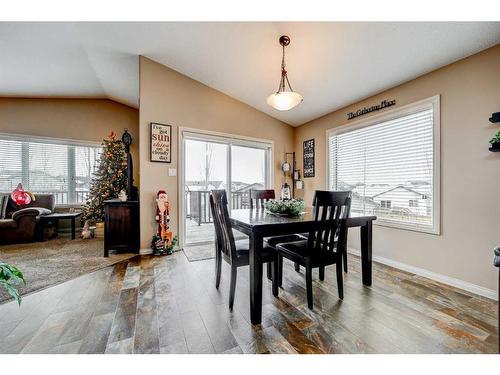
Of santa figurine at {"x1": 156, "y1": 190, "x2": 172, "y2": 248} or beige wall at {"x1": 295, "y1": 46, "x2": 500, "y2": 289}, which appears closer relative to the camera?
beige wall at {"x1": 295, "y1": 46, "x2": 500, "y2": 289}

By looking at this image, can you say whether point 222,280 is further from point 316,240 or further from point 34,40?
point 34,40

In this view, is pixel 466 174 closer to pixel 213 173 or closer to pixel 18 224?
pixel 213 173

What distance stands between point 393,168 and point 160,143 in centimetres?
344

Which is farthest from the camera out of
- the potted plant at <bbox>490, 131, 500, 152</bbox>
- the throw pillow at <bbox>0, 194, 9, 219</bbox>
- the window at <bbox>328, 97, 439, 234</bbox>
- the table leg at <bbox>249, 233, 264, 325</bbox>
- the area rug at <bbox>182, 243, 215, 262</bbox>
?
the throw pillow at <bbox>0, 194, 9, 219</bbox>

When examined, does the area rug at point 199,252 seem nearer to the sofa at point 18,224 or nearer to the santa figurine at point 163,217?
the santa figurine at point 163,217

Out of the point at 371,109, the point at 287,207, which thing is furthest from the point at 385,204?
the point at 287,207

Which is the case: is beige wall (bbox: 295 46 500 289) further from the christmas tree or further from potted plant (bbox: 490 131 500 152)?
the christmas tree

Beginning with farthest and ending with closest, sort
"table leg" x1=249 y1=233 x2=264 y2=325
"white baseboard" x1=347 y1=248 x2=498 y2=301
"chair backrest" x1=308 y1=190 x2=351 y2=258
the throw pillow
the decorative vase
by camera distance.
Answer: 1. the decorative vase
2. the throw pillow
3. "white baseboard" x1=347 y1=248 x2=498 y2=301
4. "chair backrest" x1=308 y1=190 x2=351 y2=258
5. "table leg" x1=249 y1=233 x2=264 y2=325

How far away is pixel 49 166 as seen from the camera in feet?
15.9

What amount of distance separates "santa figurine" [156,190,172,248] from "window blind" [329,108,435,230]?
2.79 meters

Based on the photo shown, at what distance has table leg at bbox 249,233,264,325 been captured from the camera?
163cm

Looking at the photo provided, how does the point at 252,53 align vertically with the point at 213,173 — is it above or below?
above

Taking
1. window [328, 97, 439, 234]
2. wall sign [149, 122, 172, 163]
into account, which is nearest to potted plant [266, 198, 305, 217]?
window [328, 97, 439, 234]

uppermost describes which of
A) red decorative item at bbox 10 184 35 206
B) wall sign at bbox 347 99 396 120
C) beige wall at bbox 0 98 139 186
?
beige wall at bbox 0 98 139 186
